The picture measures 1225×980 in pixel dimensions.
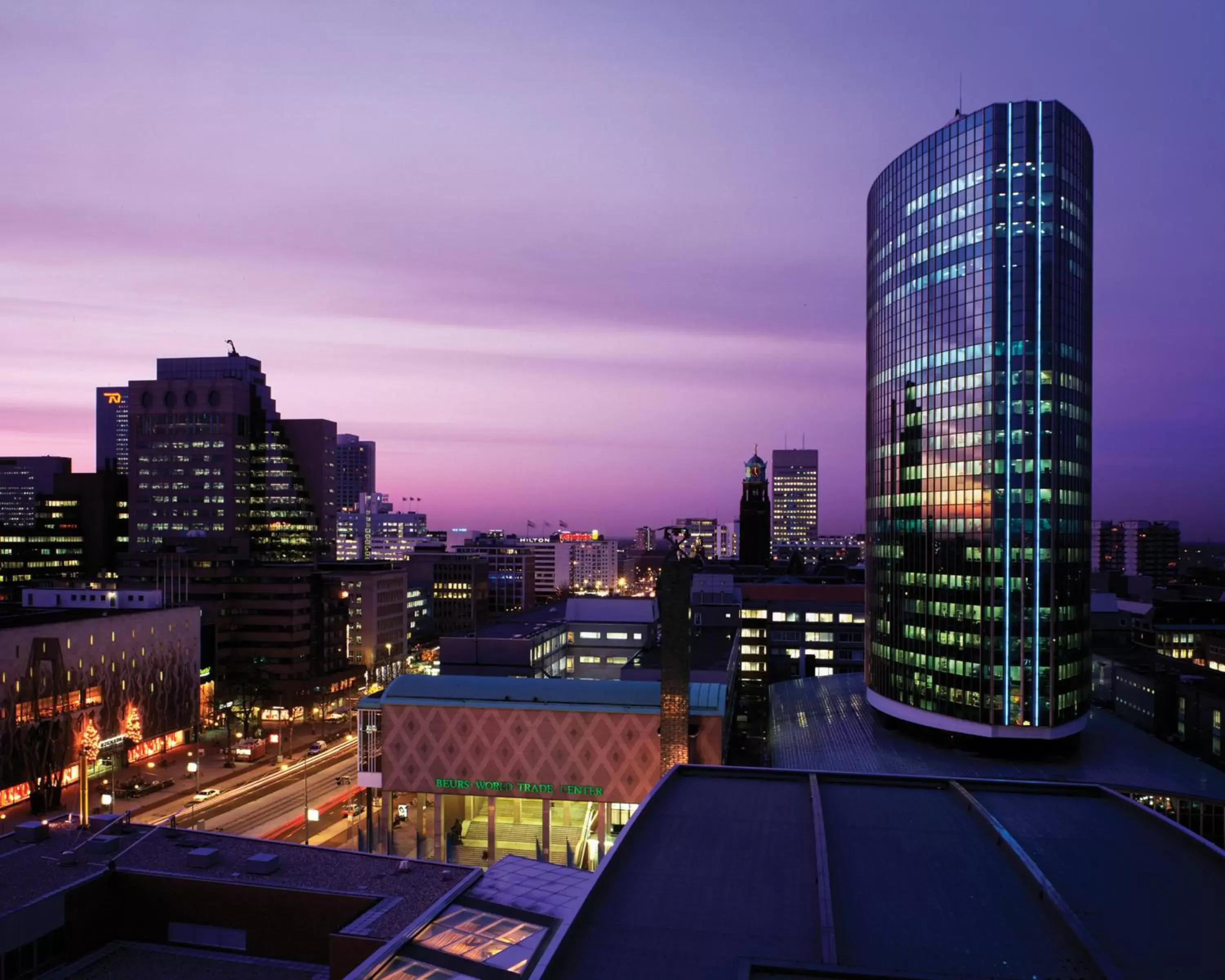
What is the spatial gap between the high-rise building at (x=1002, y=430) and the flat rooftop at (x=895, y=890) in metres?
47.4

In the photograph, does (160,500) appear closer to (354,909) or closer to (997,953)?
(354,909)

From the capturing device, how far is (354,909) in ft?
106

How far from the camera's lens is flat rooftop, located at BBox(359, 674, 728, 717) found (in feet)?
213

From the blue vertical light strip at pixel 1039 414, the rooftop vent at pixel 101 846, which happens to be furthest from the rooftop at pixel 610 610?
the rooftop vent at pixel 101 846

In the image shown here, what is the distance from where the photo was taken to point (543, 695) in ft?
218

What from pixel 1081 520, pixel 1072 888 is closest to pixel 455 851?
pixel 1072 888

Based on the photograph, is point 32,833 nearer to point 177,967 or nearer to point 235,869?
point 235,869

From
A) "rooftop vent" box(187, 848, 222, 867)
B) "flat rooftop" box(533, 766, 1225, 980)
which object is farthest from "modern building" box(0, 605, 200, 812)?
"flat rooftop" box(533, 766, 1225, 980)

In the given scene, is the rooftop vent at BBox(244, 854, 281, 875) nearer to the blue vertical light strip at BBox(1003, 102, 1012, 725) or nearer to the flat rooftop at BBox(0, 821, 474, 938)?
the flat rooftop at BBox(0, 821, 474, 938)

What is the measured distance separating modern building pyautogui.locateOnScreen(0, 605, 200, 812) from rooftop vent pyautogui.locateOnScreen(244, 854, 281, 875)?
43.3m

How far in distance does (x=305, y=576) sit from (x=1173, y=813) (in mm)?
112589

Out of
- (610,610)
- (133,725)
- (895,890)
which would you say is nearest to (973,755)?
(895,890)

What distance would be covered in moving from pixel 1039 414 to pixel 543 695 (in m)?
51.3

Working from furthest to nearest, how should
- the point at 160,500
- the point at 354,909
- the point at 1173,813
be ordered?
the point at 160,500
the point at 1173,813
the point at 354,909
